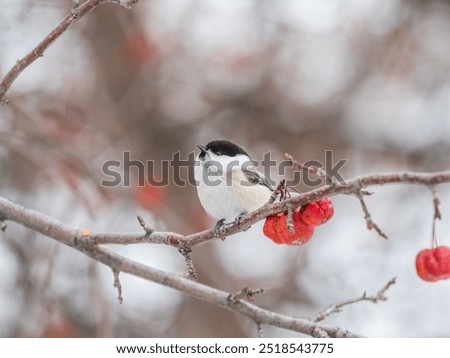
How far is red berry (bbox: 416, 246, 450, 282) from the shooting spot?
6.15 feet

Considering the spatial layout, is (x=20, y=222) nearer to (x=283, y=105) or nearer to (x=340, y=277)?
(x=340, y=277)

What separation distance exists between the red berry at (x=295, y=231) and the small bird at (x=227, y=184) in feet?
1.62

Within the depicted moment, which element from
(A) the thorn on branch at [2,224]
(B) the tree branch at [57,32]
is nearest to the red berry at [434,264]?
(B) the tree branch at [57,32]

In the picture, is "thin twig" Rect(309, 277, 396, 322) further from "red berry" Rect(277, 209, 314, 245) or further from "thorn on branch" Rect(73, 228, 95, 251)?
"thorn on branch" Rect(73, 228, 95, 251)

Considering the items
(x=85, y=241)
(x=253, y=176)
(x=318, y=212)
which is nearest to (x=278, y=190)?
(x=318, y=212)

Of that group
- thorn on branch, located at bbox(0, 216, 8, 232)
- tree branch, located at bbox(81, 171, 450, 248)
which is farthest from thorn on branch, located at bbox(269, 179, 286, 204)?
thorn on branch, located at bbox(0, 216, 8, 232)

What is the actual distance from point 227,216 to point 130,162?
2.26 metres

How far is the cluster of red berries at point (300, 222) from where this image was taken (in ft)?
6.21

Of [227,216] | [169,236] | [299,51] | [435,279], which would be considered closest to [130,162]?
[299,51]

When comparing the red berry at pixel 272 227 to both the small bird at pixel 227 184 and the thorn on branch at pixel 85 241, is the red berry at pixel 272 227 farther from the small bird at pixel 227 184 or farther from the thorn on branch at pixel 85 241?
the thorn on branch at pixel 85 241

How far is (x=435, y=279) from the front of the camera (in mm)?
1881

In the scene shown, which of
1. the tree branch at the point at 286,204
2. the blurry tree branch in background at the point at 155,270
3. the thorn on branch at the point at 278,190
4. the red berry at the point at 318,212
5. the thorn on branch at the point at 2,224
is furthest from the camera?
the thorn on branch at the point at 2,224

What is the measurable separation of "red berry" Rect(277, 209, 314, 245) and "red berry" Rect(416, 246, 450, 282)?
36 centimetres
